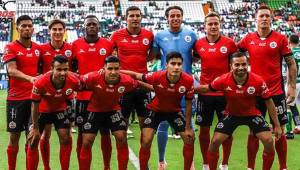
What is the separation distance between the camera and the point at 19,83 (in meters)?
6.91

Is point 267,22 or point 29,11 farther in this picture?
point 29,11

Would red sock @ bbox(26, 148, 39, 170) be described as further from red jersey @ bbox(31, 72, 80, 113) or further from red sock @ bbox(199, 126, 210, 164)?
red sock @ bbox(199, 126, 210, 164)

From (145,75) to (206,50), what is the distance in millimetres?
948

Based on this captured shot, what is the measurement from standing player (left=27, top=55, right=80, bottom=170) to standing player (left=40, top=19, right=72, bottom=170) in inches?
14.3

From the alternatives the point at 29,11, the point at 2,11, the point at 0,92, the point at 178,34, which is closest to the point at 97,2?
the point at 29,11

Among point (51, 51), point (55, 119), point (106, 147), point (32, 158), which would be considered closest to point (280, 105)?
point (106, 147)

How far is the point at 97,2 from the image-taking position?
35875 millimetres

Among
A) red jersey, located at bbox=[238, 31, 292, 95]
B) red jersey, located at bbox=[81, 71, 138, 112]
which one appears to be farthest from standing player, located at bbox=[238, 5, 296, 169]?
red jersey, located at bbox=[81, 71, 138, 112]

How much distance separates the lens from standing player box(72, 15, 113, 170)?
718 cm

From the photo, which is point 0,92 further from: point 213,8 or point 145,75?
point 213,8

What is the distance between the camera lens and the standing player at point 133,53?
24.0 feet

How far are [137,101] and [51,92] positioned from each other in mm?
1313

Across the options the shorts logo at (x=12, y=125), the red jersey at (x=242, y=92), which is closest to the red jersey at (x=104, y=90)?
the shorts logo at (x=12, y=125)

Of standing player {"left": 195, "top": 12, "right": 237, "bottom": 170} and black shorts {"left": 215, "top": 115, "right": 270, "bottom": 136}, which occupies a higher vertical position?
standing player {"left": 195, "top": 12, "right": 237, "bottom": 170}
